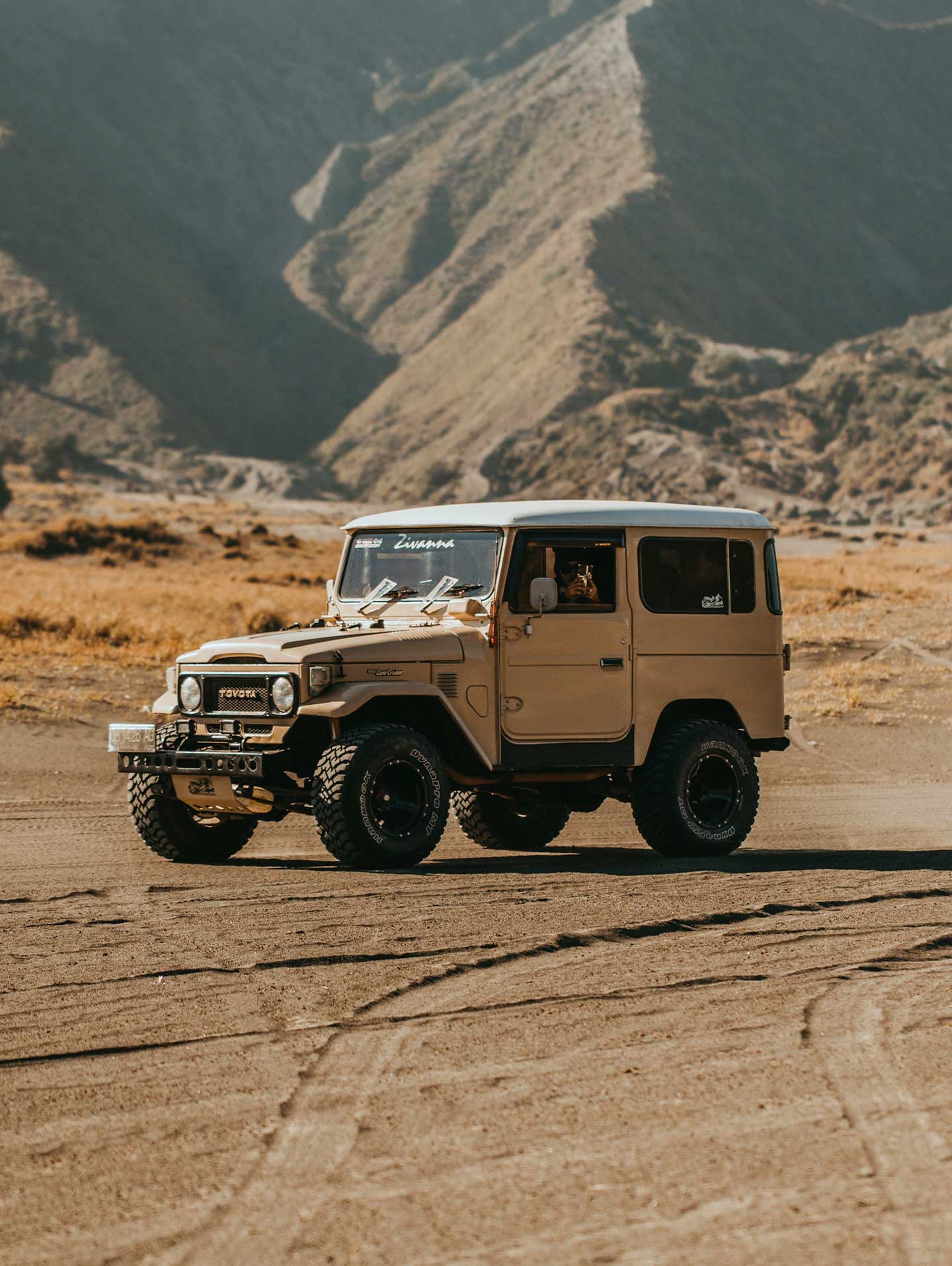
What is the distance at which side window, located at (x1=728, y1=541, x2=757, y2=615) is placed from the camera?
12859mm

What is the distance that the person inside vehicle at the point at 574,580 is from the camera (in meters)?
12.1

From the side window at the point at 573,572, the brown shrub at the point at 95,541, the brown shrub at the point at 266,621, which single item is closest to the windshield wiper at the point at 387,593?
the side window at the point at 573,572

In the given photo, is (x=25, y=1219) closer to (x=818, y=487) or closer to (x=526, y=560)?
(x=526, y=560)

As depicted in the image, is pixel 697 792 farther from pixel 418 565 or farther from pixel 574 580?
pixel 418 565

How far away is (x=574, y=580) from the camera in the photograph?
12.2 meters

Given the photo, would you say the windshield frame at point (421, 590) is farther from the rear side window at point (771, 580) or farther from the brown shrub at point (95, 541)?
the brown shrub at point (95, 541)

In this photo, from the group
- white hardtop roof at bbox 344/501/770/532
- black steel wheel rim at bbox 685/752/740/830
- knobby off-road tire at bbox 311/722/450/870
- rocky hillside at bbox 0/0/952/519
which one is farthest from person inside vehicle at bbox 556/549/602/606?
rocky hillside at bbox 0/0/952/519

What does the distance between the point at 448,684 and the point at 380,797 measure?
0.90 meters

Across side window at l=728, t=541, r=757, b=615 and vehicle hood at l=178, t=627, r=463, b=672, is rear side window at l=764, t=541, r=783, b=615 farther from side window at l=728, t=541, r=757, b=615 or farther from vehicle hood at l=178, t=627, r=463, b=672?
vehicle hood at l=178, t=627, r=463, b=672

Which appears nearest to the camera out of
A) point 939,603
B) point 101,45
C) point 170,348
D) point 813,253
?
point 939,603

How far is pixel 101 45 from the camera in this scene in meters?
185

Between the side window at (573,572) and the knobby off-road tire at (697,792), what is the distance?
113 centimetres

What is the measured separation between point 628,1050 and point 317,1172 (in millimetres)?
1855

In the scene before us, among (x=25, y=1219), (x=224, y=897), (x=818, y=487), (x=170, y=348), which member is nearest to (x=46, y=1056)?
(x=25, y=1219)
